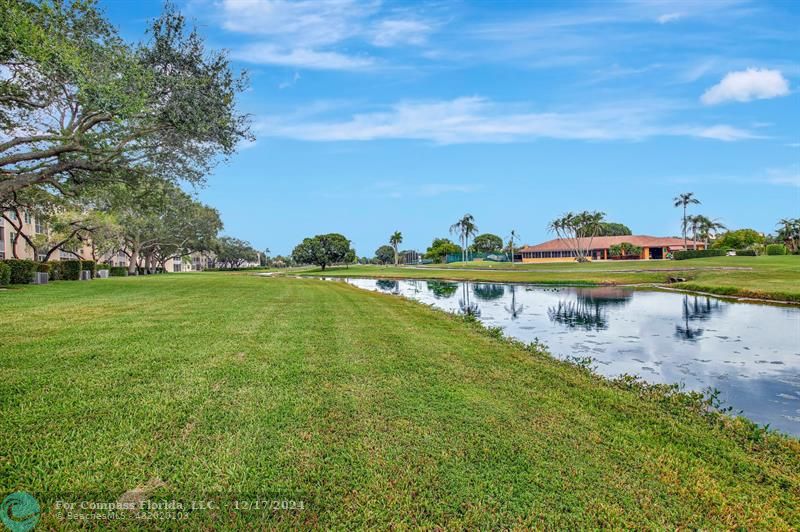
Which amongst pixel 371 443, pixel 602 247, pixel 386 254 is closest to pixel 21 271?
pixel 371 443

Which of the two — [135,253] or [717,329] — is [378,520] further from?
[135,253]

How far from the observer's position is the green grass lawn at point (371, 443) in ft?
9.25

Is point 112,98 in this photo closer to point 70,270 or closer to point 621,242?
point 70,270

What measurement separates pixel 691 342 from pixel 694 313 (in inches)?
264

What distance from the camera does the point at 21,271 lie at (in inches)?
840

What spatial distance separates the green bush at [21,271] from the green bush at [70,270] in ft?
18.6

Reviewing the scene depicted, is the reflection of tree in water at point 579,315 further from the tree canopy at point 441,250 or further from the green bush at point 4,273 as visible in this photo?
the tree canopy at point 441,250

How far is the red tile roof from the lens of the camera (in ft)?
258

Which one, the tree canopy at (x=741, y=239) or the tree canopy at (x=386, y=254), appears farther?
the tree canopy at (x=386, y=254)

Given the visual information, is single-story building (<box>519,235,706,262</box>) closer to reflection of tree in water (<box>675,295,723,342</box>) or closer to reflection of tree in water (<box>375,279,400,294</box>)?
reflection of tree in water (<box>375,279,400,294</box>)

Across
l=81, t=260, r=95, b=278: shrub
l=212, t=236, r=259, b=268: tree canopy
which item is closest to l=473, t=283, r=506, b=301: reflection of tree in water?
l=81, t=260, r=95, b=278: shrub

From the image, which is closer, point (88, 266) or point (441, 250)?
point (88, 266)

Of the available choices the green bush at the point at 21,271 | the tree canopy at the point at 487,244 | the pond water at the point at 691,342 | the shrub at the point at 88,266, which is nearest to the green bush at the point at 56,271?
the shrub at the point at 88,266

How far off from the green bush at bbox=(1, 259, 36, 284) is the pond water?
2255 cm
